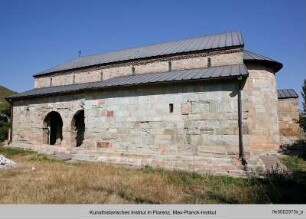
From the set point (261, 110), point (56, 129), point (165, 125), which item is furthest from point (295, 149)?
point (56, 129)

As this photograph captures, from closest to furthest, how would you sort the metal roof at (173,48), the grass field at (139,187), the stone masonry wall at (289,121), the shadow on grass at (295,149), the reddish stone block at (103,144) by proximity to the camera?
the grass field at (139,187) → the reddish stone block at (103,144) → the shadow on grass at (295,149) → the metal roof at (173,48) → the stone masonry wall at (289,121)

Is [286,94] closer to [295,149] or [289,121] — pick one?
[289,121]

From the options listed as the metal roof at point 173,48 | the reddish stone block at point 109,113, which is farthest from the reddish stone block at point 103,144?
the metal roof at point 173,48

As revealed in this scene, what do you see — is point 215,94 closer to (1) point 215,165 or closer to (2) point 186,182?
(1) point 215,165

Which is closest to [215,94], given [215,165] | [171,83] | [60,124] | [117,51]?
[171,83]

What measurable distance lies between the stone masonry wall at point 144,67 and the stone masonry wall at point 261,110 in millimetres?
1419

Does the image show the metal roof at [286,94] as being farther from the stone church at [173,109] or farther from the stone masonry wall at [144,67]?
the stone masonry wall at [144,67]

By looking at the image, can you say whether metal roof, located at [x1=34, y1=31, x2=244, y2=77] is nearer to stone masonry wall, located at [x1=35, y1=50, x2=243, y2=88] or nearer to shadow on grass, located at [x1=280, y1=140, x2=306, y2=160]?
stone masonry wall, located at [x1=35, y1=50, x2=243, y2=88]

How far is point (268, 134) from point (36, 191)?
10063 mm

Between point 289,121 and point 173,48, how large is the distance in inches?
299

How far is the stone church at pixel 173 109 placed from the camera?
29.5 feet

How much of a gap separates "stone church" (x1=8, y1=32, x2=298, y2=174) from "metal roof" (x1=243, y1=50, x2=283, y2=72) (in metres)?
0.05

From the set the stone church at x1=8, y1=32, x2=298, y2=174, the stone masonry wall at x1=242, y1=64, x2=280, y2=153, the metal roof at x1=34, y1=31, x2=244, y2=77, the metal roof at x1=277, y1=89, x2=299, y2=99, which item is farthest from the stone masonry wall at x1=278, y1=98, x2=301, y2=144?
the metal roof at x1=34, y1=31, x2=244, y2=77
